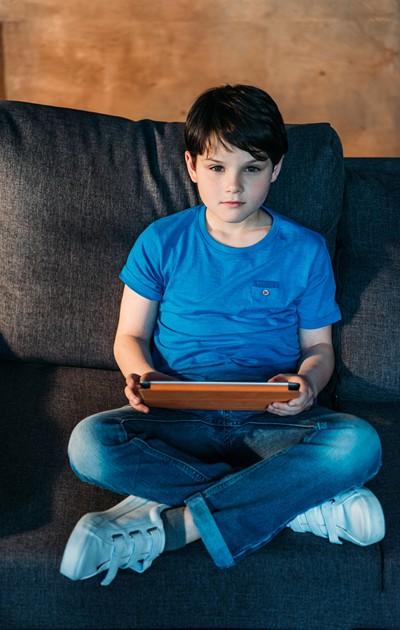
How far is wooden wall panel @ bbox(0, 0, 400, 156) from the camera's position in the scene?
329 cm

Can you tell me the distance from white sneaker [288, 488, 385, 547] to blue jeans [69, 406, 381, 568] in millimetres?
19

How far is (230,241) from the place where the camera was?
72.0 inches

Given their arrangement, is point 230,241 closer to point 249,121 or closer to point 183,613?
point 249,121

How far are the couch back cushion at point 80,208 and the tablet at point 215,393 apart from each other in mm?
485

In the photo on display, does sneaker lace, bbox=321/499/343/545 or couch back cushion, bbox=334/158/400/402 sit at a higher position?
couch back cushion, bbox=334/158/400/402

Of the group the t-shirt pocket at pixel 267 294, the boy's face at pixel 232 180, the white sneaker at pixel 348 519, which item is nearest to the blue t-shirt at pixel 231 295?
the t-shirt pocket at pixel 267 294

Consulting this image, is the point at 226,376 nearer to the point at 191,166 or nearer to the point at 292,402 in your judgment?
the point at 292,402

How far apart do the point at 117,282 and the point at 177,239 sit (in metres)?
0.19

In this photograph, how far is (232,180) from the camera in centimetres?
169

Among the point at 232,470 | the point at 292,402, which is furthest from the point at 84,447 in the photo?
the point at 292,402

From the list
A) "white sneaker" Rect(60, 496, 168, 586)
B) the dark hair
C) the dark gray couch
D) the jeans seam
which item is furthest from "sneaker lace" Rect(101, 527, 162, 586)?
the dark hair

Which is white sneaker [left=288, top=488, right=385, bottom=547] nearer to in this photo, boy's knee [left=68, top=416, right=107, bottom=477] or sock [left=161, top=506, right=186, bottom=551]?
sock [left=161, top=506, right=186, bottom=551]

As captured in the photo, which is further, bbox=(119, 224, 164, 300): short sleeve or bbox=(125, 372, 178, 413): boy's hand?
bbox=(119, 224, 164, 300): short sleeve

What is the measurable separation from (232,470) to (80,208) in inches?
28.8
